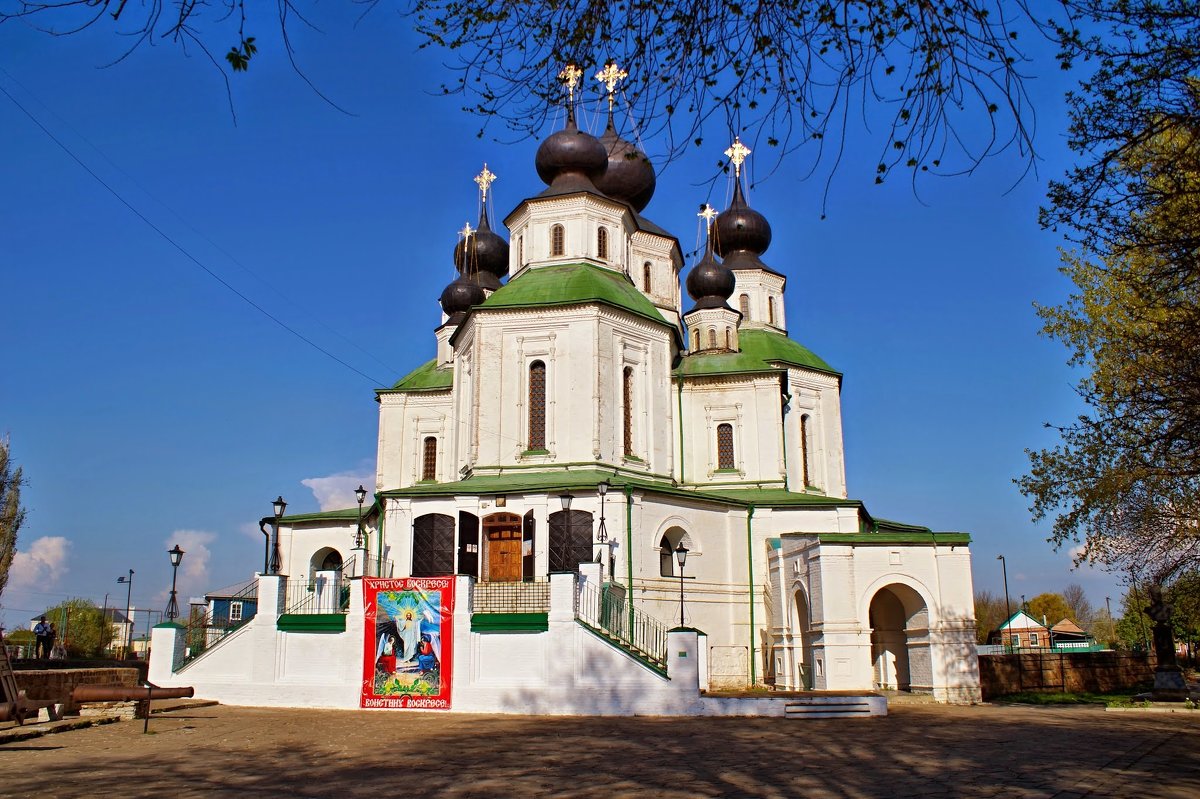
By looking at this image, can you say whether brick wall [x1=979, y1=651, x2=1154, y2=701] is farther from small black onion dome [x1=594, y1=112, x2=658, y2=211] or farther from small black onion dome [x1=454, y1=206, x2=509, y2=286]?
small black onion dome [x1=454, y1=206, x2=509, y2=286]

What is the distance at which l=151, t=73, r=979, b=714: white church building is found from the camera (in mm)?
18938

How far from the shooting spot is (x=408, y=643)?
19.1 metres

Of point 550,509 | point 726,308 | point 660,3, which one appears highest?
point 726,308

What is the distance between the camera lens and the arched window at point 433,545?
2309cm

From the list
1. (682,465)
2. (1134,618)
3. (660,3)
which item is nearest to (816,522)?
(682,465)

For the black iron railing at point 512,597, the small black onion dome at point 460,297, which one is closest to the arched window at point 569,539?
the black iron railing at point 512,597

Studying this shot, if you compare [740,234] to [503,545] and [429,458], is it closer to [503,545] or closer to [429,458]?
[429,458]

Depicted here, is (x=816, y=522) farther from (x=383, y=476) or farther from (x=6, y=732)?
(x=6, y=732)

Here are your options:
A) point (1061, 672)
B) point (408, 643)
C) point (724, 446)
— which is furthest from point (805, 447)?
point (408, 643)

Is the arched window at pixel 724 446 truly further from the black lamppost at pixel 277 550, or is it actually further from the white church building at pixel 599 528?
the black lamppost at pixel 277 550

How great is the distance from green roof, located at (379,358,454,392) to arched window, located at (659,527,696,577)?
11.2 meters

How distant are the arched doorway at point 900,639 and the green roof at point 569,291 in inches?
398

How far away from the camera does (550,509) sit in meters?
23.2

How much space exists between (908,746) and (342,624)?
11464mm
